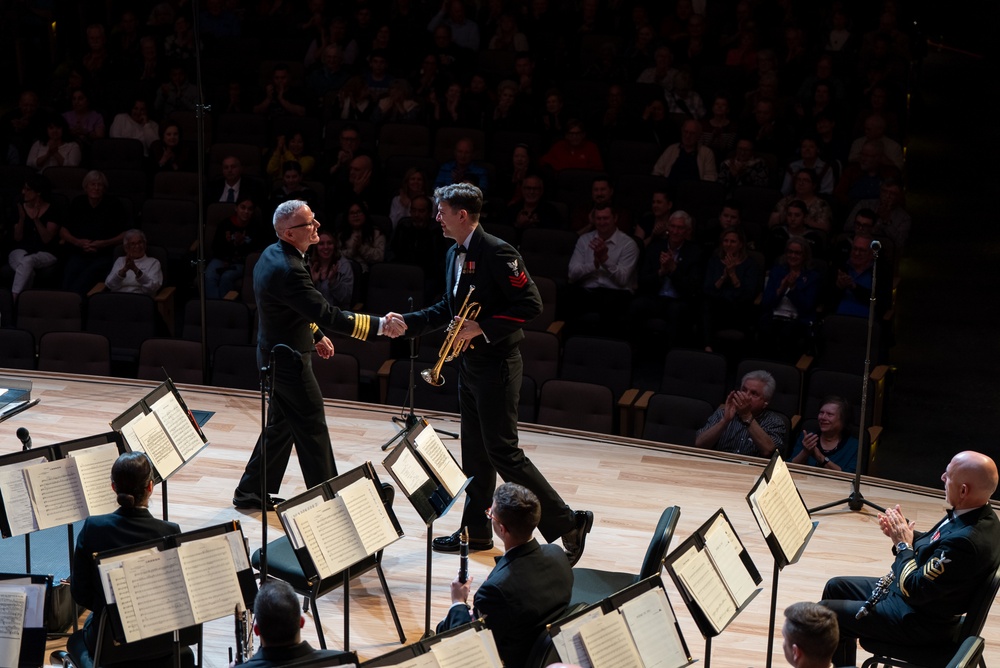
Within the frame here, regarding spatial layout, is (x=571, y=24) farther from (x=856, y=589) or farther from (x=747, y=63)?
(x=856, y=589)

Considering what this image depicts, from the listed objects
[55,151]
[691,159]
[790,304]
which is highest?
[691,159]

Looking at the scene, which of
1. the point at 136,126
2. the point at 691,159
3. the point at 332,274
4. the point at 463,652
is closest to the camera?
the point at 463,652

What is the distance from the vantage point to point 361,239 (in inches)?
320

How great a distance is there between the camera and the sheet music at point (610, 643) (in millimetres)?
3205

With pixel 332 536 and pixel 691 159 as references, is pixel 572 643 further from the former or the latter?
pixel 691 159

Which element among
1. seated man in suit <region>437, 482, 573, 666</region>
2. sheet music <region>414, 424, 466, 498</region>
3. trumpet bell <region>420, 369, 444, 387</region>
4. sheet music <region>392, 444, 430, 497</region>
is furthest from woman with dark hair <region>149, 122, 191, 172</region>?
seated man in suit <region>437, 482, 573, 666</region>

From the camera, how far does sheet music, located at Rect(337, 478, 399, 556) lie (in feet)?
12.8

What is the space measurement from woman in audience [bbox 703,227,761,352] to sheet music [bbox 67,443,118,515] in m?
4.19

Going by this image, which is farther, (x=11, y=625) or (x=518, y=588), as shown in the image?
(x=518, y=588)

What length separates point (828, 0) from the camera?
414 inches

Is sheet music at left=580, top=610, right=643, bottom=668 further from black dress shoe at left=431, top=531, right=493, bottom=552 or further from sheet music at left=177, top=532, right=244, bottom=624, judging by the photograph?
black dress shoe at left=431, top=531, right=493, bottom=552

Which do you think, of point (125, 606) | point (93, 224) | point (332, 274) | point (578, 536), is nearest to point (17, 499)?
point (125, 606)

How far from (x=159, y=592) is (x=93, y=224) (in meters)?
5.49

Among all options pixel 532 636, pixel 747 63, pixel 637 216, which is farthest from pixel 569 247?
pixel 532 636
